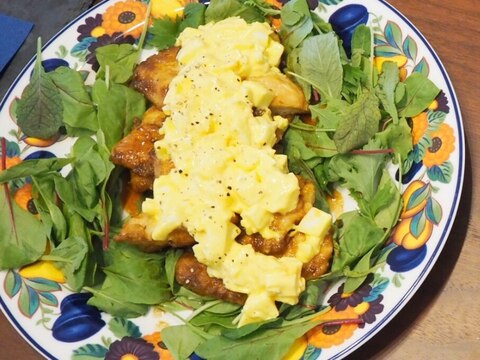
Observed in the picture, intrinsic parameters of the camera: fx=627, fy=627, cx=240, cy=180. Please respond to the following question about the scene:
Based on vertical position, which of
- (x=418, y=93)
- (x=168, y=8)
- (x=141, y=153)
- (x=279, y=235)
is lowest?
(x=279, y=235)

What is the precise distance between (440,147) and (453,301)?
1.42ft

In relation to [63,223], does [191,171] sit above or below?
above

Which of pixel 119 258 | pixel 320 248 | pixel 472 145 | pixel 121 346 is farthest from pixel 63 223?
pixel 472 145

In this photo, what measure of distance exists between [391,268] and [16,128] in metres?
1.32

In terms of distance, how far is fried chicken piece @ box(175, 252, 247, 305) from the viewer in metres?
1.77

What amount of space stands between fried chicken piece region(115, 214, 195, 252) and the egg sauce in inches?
1.1

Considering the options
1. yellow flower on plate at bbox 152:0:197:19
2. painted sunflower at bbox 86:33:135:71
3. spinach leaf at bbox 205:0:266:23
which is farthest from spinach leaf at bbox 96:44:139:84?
spinach leaf at bbox 205:0:266:23

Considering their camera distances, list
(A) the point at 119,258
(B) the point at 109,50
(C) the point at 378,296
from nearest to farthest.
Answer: (C) the point at 378,296
(A) the point at 119,258
(B) the point at 109,50

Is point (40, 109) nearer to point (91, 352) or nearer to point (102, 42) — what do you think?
point (102, 42)

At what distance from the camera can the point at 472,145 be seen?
6.39 feet

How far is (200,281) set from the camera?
1.80 metres

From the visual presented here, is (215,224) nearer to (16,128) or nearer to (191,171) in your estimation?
(191,171)

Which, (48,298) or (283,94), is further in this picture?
(283,94)

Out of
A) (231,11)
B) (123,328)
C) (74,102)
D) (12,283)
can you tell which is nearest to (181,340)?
(123,328)
